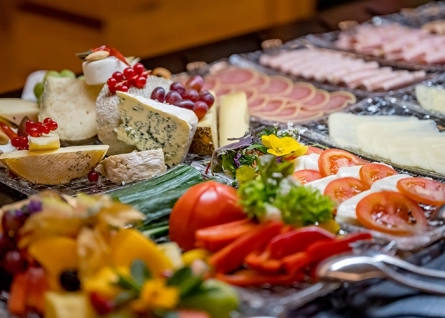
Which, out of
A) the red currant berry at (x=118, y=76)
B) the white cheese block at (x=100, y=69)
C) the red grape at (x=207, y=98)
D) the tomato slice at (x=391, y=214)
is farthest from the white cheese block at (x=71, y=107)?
the tomato slice at (x=391, y=214)

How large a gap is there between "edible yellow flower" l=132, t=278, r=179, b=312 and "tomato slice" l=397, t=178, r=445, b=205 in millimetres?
794

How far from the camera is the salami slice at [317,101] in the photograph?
295 centimetres

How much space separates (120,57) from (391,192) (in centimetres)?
125

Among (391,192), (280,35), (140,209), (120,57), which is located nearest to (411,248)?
(391,192)

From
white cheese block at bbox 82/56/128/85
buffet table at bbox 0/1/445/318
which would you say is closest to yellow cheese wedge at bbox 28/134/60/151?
buffet table at bbox 0/1/445/318

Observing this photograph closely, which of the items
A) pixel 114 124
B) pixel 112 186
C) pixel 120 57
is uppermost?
pixel 120 57

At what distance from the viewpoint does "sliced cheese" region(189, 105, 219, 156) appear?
2454 mm

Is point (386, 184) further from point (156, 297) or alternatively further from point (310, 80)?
point (310, 80)

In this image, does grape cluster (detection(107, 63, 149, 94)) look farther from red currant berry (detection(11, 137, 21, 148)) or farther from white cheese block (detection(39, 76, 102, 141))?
red currant berry (detection(11, 137, 21, 148))

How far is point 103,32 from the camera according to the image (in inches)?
197

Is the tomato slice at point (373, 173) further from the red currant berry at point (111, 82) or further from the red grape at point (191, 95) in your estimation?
the red currant berry at point (111, 82)


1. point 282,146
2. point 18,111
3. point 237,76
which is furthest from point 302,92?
point 18,111

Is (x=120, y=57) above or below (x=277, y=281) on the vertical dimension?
above

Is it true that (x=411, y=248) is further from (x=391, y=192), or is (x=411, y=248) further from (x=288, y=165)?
(x=288, y=165)
